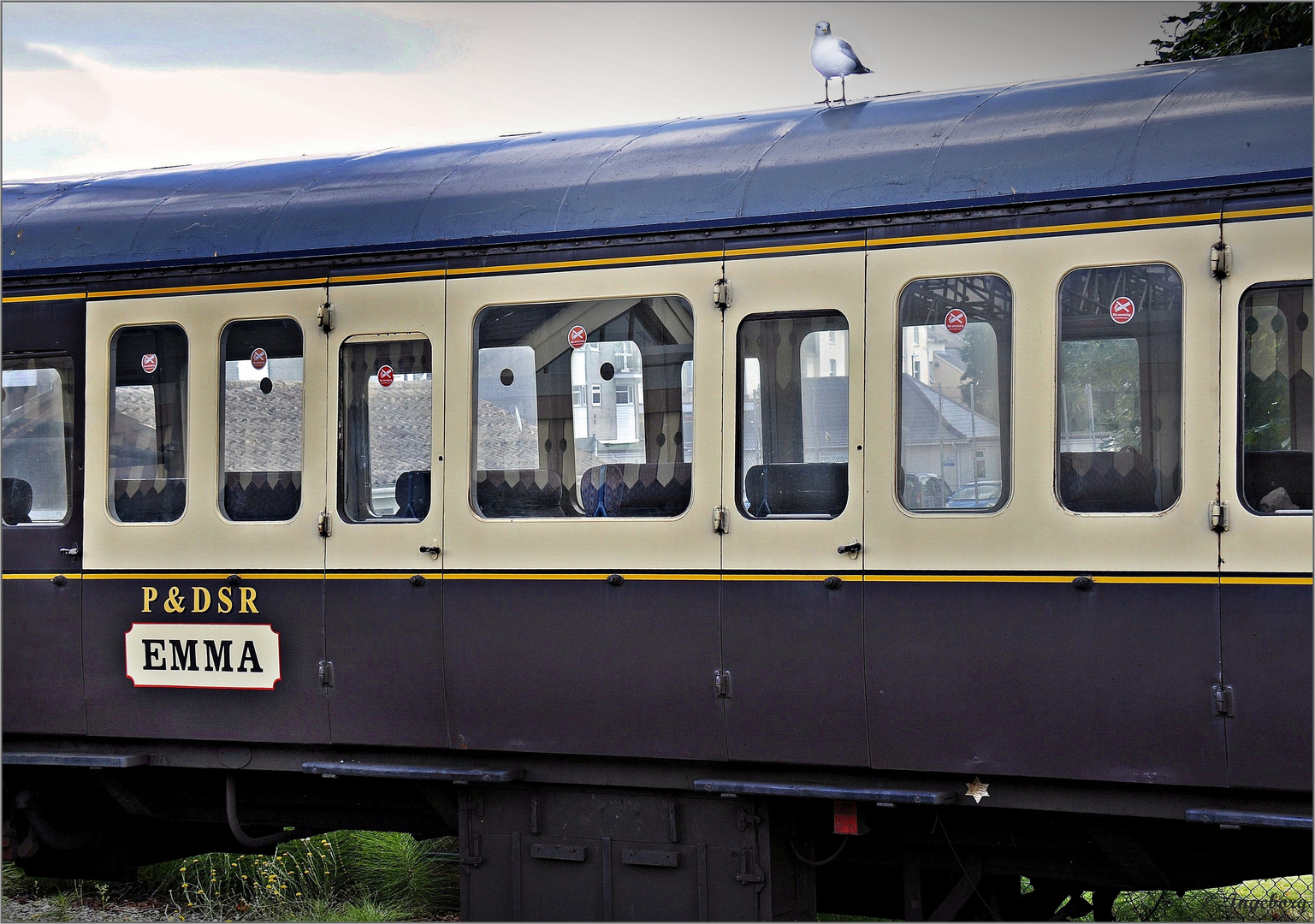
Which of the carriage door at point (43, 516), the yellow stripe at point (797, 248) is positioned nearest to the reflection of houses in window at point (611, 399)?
the yellow stripe at point (797, 248)

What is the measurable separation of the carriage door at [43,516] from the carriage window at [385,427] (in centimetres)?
139

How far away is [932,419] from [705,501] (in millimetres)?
943

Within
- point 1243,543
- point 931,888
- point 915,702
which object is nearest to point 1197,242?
point 1243,543

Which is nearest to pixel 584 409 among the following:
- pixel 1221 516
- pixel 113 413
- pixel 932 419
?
pixel 932 419

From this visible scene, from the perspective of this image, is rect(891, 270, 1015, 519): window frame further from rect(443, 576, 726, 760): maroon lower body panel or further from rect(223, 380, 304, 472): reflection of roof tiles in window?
rect(223, 380, 304, 472): reflection of roof tiles in window

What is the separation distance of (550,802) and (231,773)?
5.35 ft

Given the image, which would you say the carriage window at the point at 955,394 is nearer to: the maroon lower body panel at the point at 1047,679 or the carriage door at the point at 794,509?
the carriage door at the point at 794,509

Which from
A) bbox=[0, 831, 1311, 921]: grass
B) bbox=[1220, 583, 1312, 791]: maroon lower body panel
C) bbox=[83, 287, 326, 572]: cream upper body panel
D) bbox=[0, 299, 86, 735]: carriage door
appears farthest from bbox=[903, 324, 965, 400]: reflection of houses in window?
bbox=[0, 299, 86, 735]: carriage door

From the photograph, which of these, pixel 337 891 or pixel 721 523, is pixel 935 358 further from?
pixel 337 891

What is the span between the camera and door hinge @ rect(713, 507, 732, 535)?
5.27 m

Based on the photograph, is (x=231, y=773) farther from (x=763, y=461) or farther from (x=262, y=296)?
(x=763, y=461)

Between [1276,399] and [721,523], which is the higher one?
[1276,399]

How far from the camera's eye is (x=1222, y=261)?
4.66 metres

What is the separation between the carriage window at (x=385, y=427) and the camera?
227 inches
